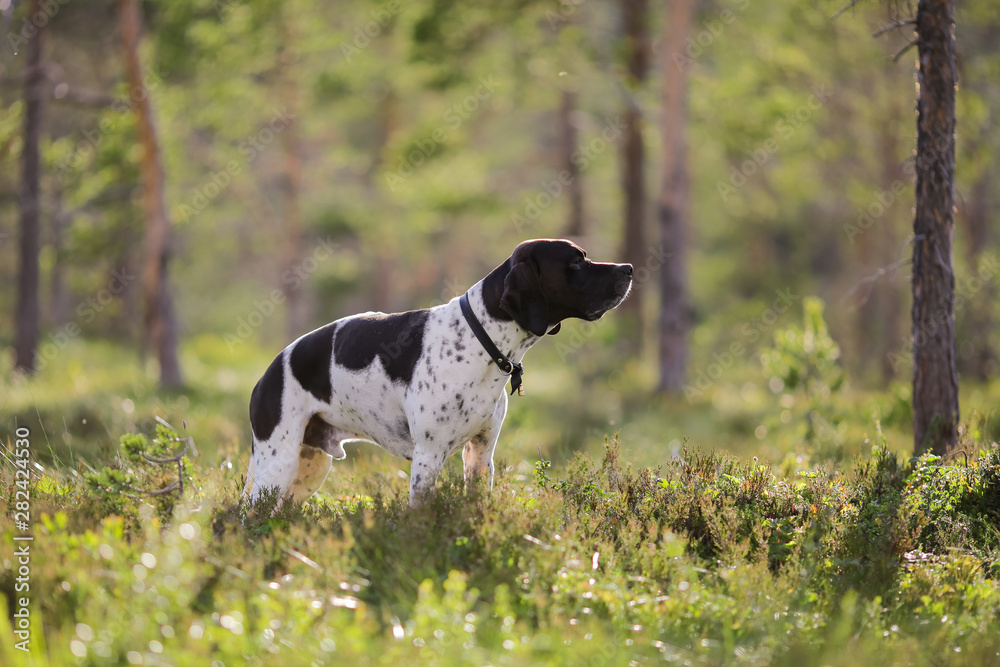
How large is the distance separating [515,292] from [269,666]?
86.3 inches

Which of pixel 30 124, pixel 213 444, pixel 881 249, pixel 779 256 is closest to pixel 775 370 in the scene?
pixel 213 444

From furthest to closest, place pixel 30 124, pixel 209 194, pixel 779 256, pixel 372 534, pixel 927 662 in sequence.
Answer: pixel 779 256 → pixel 209 194 → pixel 30 124 → pixel 372 534 → pixel 927 662

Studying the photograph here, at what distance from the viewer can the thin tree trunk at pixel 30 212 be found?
39.7ft

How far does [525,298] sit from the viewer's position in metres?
4.55

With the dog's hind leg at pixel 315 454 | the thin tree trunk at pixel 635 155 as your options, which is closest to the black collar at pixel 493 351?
the dog's hind leg at pixel 315 454

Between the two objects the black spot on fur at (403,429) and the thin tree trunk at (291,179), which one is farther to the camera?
the thin tree trunk at (291,179)

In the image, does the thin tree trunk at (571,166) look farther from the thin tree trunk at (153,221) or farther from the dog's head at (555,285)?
the dog's head at (555,285)

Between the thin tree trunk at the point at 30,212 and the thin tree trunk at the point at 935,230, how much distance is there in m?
11.1

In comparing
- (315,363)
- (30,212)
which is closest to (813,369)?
(315,363)

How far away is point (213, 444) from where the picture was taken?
8352mm

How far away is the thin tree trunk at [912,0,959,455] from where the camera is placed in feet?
Result: 19.6

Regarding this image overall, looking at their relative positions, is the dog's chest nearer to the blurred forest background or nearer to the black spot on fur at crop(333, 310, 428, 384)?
the black spot on fur at crop(333, 310, 428, 384)

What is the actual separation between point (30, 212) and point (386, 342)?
990cm

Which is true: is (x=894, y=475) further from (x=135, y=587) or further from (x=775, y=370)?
(x=135, y=587)
